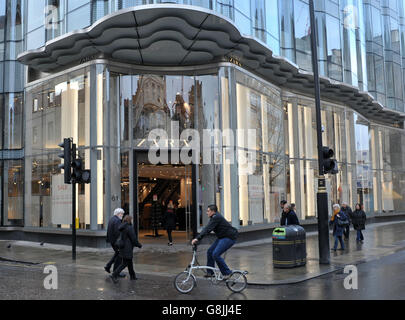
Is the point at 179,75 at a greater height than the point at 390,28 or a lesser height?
lesser

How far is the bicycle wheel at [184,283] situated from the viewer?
29.7 ft

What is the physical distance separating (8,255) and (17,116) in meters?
8.93

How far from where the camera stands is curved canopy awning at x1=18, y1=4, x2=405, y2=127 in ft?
47.1

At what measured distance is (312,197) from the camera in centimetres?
2391

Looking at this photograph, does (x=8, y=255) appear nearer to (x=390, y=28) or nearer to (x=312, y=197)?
(x=312, y=197)

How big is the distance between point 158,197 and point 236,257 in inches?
365

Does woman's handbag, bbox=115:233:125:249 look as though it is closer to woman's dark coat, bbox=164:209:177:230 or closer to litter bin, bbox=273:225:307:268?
litter bin, bbox=273:225:307:268

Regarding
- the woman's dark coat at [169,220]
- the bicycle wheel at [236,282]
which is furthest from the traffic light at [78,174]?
the bicycle wheel at [236,282]

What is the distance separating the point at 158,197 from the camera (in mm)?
22766

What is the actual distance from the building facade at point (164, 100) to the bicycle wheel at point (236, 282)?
817 cm

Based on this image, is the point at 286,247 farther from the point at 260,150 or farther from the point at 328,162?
the point at 260,150

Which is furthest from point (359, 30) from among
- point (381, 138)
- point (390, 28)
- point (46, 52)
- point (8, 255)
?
point (8, 255)

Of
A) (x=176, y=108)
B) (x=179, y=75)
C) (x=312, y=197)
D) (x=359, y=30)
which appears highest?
(x=359, y=30)

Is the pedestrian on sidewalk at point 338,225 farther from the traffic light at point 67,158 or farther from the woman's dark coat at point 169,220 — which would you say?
the traffic light at point 67,158
